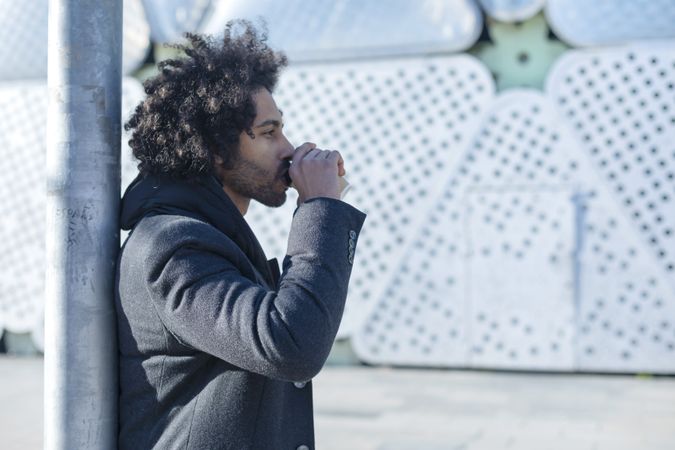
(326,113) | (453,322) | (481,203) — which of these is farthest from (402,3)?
(453,322)

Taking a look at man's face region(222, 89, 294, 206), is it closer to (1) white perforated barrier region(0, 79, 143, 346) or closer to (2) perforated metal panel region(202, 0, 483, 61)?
(2) perforated metal panel region(202, 0, 483, 61)

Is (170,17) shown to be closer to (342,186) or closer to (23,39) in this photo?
(23,39)

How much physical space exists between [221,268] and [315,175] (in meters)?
0.31

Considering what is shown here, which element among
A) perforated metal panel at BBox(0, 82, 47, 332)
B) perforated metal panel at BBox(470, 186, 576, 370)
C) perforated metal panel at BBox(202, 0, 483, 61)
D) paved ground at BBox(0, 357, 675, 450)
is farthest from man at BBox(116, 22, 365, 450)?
perforated metal panel at BBox(0, 82, 47, 332)

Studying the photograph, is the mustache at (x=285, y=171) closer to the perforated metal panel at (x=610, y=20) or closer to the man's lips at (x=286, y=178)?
the man's lips at (x=286, y=178)

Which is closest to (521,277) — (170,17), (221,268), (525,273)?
(525,273)

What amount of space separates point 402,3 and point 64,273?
6754 millimetres

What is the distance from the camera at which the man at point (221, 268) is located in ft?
5.14

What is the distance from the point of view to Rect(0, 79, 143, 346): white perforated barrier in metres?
8.83

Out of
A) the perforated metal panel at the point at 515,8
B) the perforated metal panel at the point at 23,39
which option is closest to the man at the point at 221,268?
the perforated metal panel at the point at 515,8

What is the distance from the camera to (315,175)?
179 centimetres

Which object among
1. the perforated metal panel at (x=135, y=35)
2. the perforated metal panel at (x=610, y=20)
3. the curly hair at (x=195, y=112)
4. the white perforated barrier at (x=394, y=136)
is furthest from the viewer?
the perforated metal panel at (x=135, y=35)

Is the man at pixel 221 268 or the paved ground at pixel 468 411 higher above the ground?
the man at pixel 221 268

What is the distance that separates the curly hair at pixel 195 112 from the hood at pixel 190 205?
0.03 m
